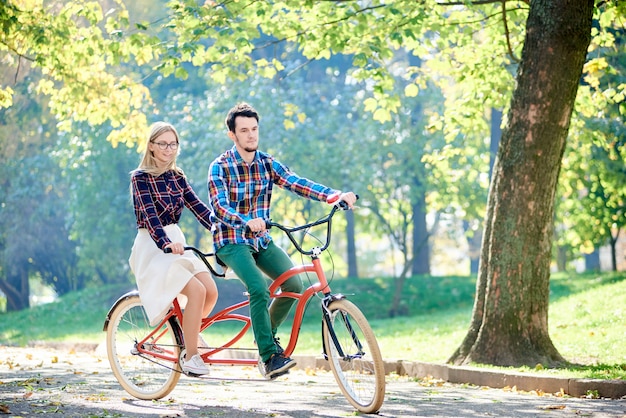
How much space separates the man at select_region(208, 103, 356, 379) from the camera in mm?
6562

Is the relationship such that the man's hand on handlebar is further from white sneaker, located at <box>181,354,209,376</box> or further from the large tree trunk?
the large tree trunk

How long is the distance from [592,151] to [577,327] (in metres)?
9.65

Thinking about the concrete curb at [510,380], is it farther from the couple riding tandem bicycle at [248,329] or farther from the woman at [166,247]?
the woman at [166,247]

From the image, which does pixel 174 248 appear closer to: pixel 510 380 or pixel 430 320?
pixel 510 380

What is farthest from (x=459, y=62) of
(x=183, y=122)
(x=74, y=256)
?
(x=74, y=256)

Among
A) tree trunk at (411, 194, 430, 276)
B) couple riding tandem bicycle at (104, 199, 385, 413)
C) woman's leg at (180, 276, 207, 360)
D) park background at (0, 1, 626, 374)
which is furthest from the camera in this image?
tree trunk at (411, 194, 430, 276)

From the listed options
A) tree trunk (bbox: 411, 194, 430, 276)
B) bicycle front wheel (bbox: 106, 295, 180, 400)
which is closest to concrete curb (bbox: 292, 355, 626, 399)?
bicycle front wheel (bbox: 106, 295, 180, 400)

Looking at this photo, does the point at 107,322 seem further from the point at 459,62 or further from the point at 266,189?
the point at 459,62

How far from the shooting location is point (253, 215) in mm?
6828

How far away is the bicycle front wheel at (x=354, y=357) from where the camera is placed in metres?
6.17

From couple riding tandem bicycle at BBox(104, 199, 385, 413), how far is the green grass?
1883 mm

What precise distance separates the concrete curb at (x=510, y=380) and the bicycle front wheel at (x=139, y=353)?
10.8ft

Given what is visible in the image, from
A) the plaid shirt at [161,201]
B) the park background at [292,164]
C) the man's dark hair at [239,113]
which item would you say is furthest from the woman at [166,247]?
the park background at [292,164]

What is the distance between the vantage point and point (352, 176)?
26812 millimetres
